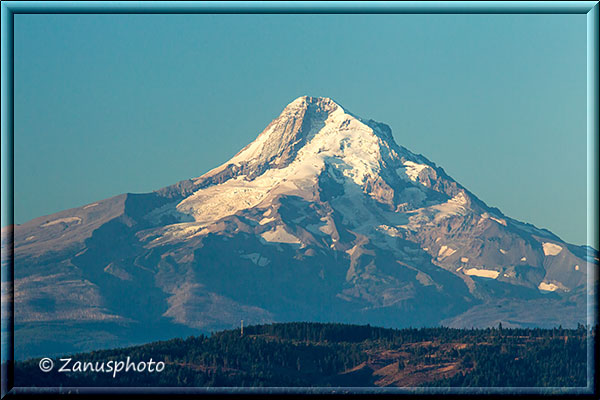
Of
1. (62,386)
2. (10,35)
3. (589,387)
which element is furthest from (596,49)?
(62,386)

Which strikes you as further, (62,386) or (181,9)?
(62,386)

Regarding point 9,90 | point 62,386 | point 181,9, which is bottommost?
point 62,386

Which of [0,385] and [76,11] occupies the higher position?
[76,11]
